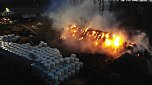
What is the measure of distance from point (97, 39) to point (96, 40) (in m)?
0.19

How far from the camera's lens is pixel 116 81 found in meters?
18.7

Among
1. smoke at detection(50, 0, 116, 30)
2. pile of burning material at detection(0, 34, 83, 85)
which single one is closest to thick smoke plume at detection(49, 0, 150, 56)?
smoke at detection(50, 0, 116, 30)

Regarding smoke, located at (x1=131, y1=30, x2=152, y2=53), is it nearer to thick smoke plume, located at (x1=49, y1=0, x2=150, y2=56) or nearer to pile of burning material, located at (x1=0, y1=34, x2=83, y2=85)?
thick smoke plume, located at (x1=49, y1=0, x2=150, y2=56)

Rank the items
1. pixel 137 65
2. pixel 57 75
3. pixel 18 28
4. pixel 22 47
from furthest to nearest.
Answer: pixel 18 28, pixel 22 47, pixel 137 65, pixel 57 75

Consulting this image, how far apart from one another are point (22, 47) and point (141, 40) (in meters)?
11.3

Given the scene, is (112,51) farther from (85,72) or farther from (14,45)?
(14,45)

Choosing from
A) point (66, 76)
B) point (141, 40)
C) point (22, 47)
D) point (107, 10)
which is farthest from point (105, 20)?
point (66, 76)

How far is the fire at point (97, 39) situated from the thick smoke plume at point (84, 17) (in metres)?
1.10

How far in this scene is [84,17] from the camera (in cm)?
3666

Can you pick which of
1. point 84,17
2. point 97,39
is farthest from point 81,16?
point 97,39

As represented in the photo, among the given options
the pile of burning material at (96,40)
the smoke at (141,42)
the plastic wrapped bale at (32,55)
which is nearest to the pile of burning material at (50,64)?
the plastic wrapped bale at (32,55)

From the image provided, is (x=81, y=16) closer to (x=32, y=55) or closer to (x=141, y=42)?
(x=141, y=42)

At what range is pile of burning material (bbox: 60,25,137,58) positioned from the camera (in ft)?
79.6

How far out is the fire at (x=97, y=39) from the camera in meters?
24.5
